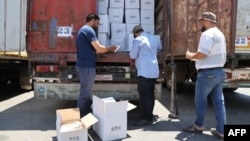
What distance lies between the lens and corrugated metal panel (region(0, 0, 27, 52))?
695 centimetres

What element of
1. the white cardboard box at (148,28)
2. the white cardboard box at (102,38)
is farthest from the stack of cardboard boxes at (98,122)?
the white cardboard box at (148,28)

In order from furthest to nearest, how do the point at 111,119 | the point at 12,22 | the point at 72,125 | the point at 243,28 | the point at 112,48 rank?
the point at 12,22 → the point at 243,28 → the point at 112,48 → the point at 111,119 → the point at 72,125

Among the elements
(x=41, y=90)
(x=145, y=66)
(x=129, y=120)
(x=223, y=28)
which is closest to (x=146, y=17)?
(x=145, y=66)

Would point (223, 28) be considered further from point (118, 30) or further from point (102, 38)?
point (102, 38)

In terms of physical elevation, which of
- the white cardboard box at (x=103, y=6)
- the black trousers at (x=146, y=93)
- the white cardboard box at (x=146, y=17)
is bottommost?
the black trousers at (x=146, y=93)

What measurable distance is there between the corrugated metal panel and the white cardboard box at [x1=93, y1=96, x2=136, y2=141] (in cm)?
303

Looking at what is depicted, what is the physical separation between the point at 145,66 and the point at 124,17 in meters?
1.25

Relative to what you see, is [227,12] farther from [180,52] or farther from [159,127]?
[159,127]

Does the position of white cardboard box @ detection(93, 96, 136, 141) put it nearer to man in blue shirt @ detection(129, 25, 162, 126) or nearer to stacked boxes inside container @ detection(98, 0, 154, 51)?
man in blue shirt @ detection(129, 25, 162, 126)

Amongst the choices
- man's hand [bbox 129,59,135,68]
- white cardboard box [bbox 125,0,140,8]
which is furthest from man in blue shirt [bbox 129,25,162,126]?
white cardboard box [bbox 125,0,140,8]

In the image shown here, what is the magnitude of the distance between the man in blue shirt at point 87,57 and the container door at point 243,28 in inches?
106

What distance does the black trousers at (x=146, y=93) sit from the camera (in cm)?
554

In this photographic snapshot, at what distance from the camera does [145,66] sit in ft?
18.1

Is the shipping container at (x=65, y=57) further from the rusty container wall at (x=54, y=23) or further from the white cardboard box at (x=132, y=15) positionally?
the white cardboard box at (x=132, y=15)
